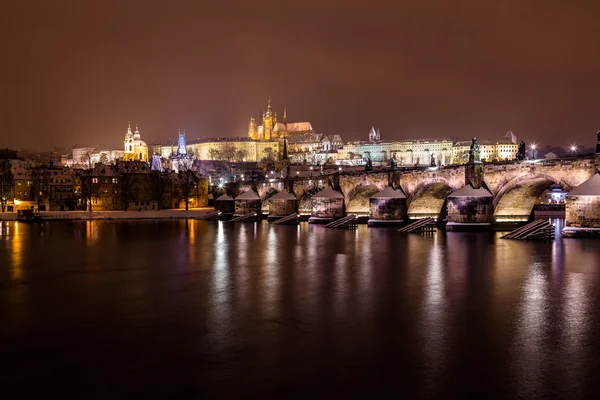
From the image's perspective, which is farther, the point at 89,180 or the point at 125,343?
the point at 89,180

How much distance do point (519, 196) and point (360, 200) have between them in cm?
1569

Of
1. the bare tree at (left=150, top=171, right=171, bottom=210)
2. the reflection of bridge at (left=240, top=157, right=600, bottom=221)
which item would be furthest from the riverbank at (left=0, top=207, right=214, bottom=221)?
the reflection of bridge at (left=240, top=157, right=600, bottom=221)

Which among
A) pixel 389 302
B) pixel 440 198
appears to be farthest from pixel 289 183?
pixel 389 302

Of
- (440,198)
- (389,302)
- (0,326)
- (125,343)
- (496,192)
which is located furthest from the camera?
(440,198)

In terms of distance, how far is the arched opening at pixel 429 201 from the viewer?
41094mm

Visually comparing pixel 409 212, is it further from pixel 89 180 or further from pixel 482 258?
pixel 89 180

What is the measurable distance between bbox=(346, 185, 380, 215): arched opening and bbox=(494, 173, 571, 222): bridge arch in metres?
13.0

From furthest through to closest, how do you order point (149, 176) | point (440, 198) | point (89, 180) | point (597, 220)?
point (149, 176)
point (89, 180)
point (440, 198)
point (597, 220)

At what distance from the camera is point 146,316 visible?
543 inches

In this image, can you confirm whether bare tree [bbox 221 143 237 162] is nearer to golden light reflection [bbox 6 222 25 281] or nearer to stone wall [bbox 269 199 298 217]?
stone wall [bbox 269 199 298 217]

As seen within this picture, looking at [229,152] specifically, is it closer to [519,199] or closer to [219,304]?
[519,199]

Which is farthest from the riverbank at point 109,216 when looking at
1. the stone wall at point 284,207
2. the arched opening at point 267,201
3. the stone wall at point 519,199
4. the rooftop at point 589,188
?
the rooftop at point 589,188

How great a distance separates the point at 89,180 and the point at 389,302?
202 feet

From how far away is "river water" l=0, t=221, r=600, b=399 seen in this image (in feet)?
30.0
